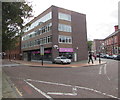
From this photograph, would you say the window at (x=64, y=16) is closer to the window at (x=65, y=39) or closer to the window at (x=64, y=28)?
the window at (x=64, y=28)

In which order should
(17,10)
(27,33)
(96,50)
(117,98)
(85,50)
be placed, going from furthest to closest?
(96,50) → (27,33) → (85,50) → (17,10) → (117,98)

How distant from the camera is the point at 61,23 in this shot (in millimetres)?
31625

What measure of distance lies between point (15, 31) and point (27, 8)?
2.85 meters

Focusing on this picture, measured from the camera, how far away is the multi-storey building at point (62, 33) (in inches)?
1192

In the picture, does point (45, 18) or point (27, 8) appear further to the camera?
point (45, 18)

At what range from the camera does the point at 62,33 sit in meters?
31.4

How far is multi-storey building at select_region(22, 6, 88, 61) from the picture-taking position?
3027 cm

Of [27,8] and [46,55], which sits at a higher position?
[27,8]

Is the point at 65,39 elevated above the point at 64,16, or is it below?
below

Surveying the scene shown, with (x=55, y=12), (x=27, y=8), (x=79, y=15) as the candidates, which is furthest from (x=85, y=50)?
(x=27, y=8)

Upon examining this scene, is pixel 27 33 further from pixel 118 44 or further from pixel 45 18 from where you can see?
pixel 118 44

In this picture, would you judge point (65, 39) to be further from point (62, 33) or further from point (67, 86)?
point (67, 86)

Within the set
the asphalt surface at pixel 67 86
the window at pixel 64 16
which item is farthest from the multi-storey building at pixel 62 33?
the asphalt surface at pixel 67 86

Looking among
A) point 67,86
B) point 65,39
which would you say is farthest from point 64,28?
point 67,86
